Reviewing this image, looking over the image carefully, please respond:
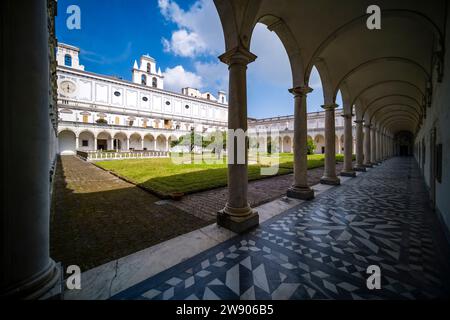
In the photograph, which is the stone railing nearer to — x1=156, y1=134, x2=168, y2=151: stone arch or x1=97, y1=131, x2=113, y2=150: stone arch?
x1=97, y1=131, x2=113, y2=150: stone arch

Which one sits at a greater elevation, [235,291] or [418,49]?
[418,49]

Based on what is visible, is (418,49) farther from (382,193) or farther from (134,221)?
(134,221)

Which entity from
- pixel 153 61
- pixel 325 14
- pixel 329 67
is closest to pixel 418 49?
pixel 329 67

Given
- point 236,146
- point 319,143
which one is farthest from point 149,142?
point 236,146

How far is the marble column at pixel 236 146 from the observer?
4.13 m

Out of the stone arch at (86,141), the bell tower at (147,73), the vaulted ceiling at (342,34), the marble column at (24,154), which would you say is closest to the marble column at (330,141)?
the vaulted ceiling at (342,34)

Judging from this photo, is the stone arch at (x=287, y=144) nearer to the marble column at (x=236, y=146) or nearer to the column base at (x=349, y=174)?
the column base at (x=349, y=174)

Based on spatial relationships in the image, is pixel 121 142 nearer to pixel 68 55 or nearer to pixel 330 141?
pixel 68 55

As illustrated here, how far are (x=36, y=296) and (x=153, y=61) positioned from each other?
6121 centimetres

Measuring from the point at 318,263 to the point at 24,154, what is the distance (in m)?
3.89

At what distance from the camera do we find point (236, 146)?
4.22m

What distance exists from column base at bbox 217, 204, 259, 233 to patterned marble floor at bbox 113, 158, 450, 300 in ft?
0.64

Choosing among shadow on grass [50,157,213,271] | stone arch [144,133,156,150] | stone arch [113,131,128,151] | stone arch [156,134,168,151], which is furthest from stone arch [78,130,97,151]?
shadow on grass [50,157,213,271]
